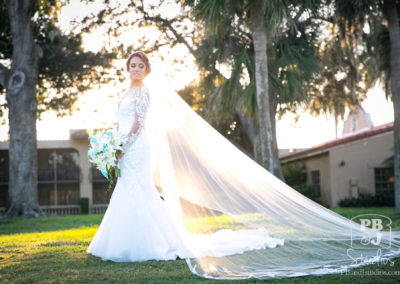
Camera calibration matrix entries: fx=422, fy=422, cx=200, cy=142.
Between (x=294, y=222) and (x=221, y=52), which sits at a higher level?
(x=221, y=52)

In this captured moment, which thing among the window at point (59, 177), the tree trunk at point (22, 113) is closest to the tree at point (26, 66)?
the tree trunk at point (22, 113)

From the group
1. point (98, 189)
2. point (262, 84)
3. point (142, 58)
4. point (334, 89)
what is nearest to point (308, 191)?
point (334, 89)

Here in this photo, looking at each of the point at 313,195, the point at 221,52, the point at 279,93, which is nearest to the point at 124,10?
the point at 221,52

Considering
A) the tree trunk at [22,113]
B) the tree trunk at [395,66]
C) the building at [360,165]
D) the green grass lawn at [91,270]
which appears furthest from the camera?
the building at [360,165]

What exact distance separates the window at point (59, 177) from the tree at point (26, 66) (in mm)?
13260

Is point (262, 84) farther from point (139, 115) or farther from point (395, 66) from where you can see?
point (139, 115)

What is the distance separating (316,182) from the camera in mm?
20156

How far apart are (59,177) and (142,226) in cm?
2638

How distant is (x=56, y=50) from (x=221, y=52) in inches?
258

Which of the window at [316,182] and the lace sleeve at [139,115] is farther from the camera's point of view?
the window at [316,182]

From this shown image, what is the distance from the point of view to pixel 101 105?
1922cm

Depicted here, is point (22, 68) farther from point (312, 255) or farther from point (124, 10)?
point (312, 255)

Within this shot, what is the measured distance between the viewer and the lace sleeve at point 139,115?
4836 millimetres

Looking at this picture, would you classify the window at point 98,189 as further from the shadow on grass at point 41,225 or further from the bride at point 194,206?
the bride at point 194,206
